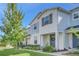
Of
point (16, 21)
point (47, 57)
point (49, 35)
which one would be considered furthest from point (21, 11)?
point (47, 57)

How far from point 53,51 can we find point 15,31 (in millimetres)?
1092

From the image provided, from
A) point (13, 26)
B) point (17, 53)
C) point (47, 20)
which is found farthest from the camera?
point (47, 20)

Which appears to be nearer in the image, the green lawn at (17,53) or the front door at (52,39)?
the green lawn at (17,53)

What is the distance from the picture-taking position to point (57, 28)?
6.02 meters

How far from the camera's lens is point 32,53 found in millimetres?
5852

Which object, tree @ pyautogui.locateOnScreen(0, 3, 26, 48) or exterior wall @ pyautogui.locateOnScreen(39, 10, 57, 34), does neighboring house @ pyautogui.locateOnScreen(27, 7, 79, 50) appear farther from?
tree @ pyautogui.locateOnScreen(0, 3, 26, 48)

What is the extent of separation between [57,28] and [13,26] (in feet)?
Result: 3.71

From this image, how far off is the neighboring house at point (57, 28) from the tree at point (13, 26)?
0.92 ft

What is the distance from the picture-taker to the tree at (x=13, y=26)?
594 cm

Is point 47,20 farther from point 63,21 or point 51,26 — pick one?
point 63,21

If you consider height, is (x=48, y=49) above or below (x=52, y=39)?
below

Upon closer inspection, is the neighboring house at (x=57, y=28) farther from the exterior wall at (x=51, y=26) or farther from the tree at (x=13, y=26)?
the tree at (x=13, y=26)

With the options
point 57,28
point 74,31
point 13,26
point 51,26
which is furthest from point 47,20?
point 13,26

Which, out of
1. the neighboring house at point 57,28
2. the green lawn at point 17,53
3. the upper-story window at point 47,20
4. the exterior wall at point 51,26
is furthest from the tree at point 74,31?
the green lawn at point 17,53
